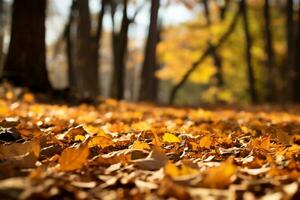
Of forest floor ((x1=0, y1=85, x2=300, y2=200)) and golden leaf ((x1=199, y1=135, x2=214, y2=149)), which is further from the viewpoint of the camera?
golden leaf ((x1=199, y1=135, x2=214, y2=149))

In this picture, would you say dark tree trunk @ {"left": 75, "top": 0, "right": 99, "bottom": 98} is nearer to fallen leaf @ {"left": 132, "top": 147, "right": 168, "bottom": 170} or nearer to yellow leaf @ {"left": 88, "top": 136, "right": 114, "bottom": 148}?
yellow leaf @ {"left": 88, "top": 136, "right": 114, "bottom": 148}

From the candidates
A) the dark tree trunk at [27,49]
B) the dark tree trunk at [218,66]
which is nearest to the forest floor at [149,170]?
the dark tree trunk at [27,49]

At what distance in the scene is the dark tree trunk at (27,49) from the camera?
335 inches

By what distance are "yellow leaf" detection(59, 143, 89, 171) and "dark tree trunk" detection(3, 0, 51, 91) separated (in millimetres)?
6656

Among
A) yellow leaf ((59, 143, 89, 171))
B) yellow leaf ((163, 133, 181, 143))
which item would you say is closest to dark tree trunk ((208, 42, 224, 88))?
yellow leaf ((163, 133, 181, 143))

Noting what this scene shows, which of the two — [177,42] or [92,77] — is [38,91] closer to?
[92,77]

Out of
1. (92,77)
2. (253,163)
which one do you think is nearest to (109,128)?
(253,163)

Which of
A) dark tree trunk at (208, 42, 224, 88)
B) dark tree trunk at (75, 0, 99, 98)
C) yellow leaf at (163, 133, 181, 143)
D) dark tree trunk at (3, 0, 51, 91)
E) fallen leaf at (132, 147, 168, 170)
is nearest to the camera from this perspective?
fallen leaf at (132, 147, 168, 170)

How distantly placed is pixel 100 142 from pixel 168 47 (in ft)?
60.9

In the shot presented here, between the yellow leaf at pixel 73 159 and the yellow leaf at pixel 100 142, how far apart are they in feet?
1.82

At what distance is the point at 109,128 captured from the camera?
360 cm

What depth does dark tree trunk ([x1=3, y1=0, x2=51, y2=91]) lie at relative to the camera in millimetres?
8508

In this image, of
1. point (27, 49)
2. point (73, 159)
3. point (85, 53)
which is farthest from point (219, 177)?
point (85, 53)

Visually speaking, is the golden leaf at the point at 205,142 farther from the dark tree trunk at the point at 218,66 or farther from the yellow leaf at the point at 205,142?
the dark tree trunk at the point at 218,66
